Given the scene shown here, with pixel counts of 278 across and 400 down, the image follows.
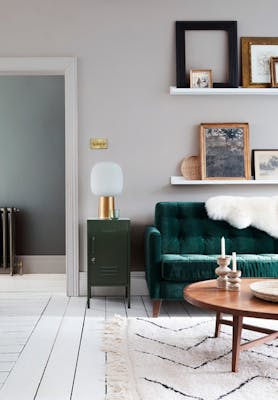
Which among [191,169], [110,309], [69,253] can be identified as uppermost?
[191,169]

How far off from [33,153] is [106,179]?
7.02ft

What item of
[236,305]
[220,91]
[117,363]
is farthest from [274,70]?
[117,363]

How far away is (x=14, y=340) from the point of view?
3029mm

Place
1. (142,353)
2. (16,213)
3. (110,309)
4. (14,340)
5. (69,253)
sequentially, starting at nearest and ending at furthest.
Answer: (142,353) → (14,340) → (110,309) → (69,253) → (16,213)

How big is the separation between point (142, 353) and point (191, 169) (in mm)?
2128

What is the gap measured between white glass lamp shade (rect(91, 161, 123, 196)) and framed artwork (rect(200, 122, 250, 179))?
33.3 inches

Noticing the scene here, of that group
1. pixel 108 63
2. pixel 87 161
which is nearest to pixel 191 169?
pixel 87 161

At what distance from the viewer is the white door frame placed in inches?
172

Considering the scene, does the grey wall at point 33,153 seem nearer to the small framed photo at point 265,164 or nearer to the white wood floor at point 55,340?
the white wood floor at point 55,340

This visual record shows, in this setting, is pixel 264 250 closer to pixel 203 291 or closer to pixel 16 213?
pixel 203 291

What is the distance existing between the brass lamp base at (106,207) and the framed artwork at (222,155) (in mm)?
927

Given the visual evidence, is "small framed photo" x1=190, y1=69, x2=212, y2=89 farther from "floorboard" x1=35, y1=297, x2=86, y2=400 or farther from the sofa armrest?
"floorboard" x1=35, y1=297, x2=86, y2=400

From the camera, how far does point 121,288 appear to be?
4.45 metres

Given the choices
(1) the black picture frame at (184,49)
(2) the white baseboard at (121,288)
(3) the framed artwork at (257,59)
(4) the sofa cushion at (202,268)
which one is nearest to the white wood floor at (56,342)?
(2) the white baseboard at (121,288)
